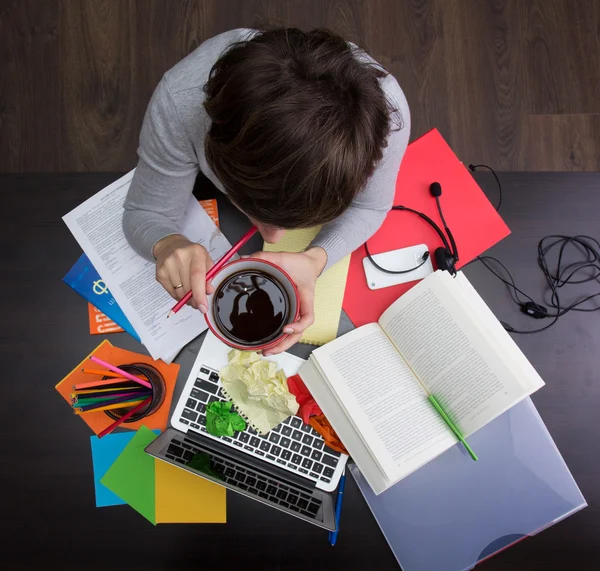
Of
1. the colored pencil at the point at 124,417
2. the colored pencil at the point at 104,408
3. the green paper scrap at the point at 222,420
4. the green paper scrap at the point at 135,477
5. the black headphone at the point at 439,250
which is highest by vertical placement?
the black headphone at the point at 439,250

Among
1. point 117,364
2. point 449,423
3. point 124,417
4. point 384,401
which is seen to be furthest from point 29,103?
point 449,423

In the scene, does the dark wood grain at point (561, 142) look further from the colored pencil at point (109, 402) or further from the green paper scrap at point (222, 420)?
the colored pencil at point (109, 402)

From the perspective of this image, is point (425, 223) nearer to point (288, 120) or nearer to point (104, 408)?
point (288, 120)

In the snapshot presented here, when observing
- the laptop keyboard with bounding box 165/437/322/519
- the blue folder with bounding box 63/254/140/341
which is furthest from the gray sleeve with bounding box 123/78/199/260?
the laptop keyboard with bounding box 165/437/322/519

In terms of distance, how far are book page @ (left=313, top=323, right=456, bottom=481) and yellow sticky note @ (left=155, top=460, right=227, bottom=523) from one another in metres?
0.26

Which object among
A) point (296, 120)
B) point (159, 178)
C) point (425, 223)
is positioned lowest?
point (425, 223)

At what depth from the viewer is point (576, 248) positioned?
911mm

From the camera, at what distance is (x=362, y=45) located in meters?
1.35

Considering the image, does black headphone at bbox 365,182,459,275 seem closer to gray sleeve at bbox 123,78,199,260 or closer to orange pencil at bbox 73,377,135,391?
gray sleeve at bbox 123,78,199,260

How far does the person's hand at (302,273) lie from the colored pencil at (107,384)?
290mm

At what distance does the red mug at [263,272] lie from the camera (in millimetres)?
610

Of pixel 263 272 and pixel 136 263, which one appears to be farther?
pixel 136 263

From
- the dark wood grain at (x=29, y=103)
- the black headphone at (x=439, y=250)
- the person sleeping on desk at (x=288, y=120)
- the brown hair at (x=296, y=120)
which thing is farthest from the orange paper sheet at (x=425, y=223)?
the dark wood grain at (x=29, y=103)

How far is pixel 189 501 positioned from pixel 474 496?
51 cm
